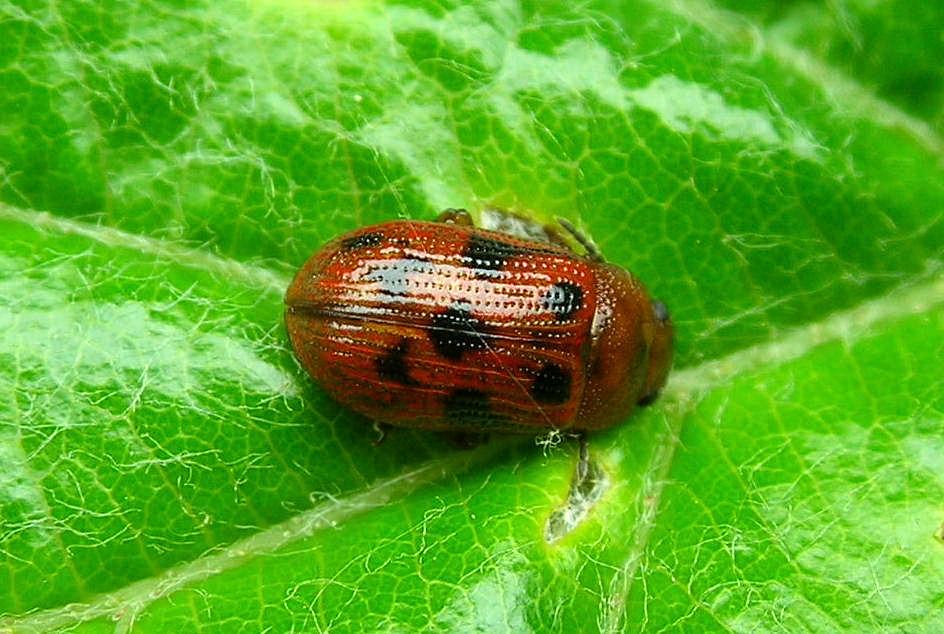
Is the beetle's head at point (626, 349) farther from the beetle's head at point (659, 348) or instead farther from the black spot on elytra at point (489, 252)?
the black spot on elytra at point (489, 252)

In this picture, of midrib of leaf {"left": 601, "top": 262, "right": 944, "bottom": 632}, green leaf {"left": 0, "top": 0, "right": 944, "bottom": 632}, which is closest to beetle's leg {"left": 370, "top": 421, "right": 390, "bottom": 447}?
green leaf {"left": 0, "top": 0, "right": 944, "bottom": 632}

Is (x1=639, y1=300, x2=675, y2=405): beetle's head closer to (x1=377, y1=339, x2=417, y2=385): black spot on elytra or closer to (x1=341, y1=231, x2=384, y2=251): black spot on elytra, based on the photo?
(x1=377, y1=339, x2=417, y2=385): black spot on elytra

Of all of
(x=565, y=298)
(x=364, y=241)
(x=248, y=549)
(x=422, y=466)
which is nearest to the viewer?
(x=248, y=549)

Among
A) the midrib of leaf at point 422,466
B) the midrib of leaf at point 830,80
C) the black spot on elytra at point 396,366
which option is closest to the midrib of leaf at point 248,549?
the midrib of leaf at point 422,466

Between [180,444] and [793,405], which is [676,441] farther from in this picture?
[180,444]

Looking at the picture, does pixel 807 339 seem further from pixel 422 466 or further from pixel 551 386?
pixel 422 466

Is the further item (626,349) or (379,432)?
(626,349)

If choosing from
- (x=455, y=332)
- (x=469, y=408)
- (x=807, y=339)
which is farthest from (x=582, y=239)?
(x=807, y=339)

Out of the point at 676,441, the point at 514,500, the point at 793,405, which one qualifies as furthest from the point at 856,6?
the point at 514,500
